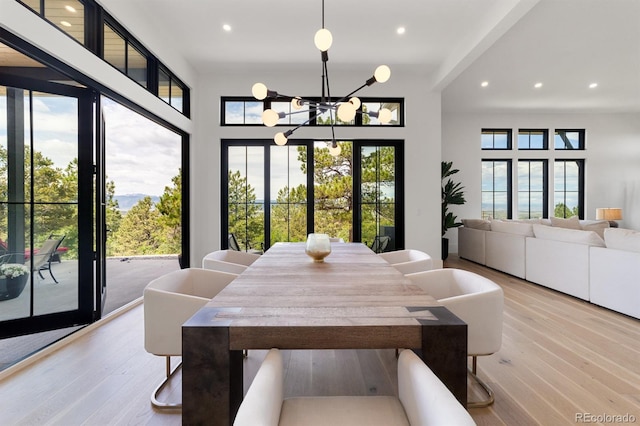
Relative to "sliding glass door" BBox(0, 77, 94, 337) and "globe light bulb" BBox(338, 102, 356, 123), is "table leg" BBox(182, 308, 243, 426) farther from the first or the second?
"sliding glass door" BBox(0, 77, 94, 337)

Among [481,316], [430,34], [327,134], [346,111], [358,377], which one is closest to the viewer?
[481,316]

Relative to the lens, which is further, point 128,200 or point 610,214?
point 610,214

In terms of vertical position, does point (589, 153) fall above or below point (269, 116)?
above

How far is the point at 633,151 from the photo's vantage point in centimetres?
727

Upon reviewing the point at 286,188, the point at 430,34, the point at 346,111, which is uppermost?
the point at 430,34

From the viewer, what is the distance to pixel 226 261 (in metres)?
2.79

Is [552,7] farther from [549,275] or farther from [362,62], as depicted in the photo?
[549,275]

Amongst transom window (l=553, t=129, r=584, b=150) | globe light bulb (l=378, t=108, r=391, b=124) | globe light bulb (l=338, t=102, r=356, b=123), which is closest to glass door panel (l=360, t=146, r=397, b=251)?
globe light bulb (l=378, t=108, r=391, b=124)

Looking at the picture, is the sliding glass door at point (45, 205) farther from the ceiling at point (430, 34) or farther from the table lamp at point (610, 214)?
the table lamp at point (610, 214)

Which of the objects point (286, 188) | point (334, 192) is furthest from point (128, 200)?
point (334, 192)

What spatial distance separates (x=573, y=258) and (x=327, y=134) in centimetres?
376

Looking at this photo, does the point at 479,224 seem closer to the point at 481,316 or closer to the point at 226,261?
the point at 481,316

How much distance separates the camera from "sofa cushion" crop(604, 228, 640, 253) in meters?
2.90

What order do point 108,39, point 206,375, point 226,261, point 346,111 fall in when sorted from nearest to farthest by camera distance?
point 206,375 → point 346,111 → point 226,261 → point 108,39
